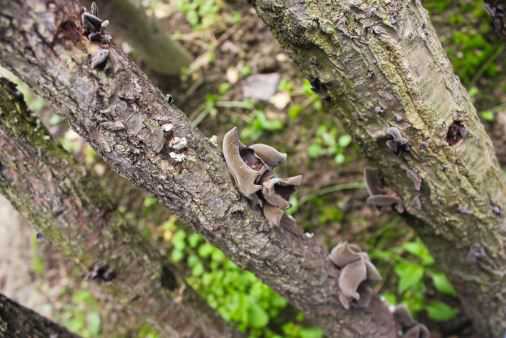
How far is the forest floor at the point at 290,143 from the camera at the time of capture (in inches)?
92.4

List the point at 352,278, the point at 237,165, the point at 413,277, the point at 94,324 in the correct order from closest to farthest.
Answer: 1. the point at 237,165
2. the point at 352,278
3. the point at 413,277
4. the point at 94,324

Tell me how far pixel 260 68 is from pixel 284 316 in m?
1.41

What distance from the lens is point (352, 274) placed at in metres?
1.52

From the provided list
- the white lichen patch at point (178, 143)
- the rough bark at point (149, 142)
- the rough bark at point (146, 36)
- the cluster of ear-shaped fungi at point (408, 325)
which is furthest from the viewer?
the rough bark at point (146, 36)

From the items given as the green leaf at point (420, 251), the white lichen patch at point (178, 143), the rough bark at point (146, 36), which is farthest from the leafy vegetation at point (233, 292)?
the white lichen patch at point (178, 143)

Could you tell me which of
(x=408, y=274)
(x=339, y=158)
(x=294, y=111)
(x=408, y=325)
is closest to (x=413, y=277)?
(x=408, y=274)

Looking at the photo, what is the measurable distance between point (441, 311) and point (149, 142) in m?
1.71

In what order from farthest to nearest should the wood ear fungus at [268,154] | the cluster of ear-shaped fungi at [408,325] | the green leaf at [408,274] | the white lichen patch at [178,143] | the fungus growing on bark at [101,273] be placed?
the green leaf at [408,274]
the cluster of ear-shaped fungi at [408,325]
the fungus growing on bark at [101,273]
the wood ear fungus at [268,154]
the white lichen patch at [178,143]

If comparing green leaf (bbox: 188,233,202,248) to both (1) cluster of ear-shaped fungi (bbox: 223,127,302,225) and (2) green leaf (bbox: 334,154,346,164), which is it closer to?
(2) green leaf (bbox: 334,154,346,164)

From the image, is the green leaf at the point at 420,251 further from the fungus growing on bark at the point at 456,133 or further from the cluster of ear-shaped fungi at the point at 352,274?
the fungus growing on bark at the point at 456,133

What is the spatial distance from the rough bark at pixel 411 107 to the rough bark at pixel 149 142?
0.34m

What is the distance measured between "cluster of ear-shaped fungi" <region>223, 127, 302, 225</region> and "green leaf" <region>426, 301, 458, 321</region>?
1292 millimetres

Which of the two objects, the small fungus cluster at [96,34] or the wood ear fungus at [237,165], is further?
the wood ear fungus at [237,165]

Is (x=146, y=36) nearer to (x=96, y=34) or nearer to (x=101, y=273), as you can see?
(x=101, y=273)
